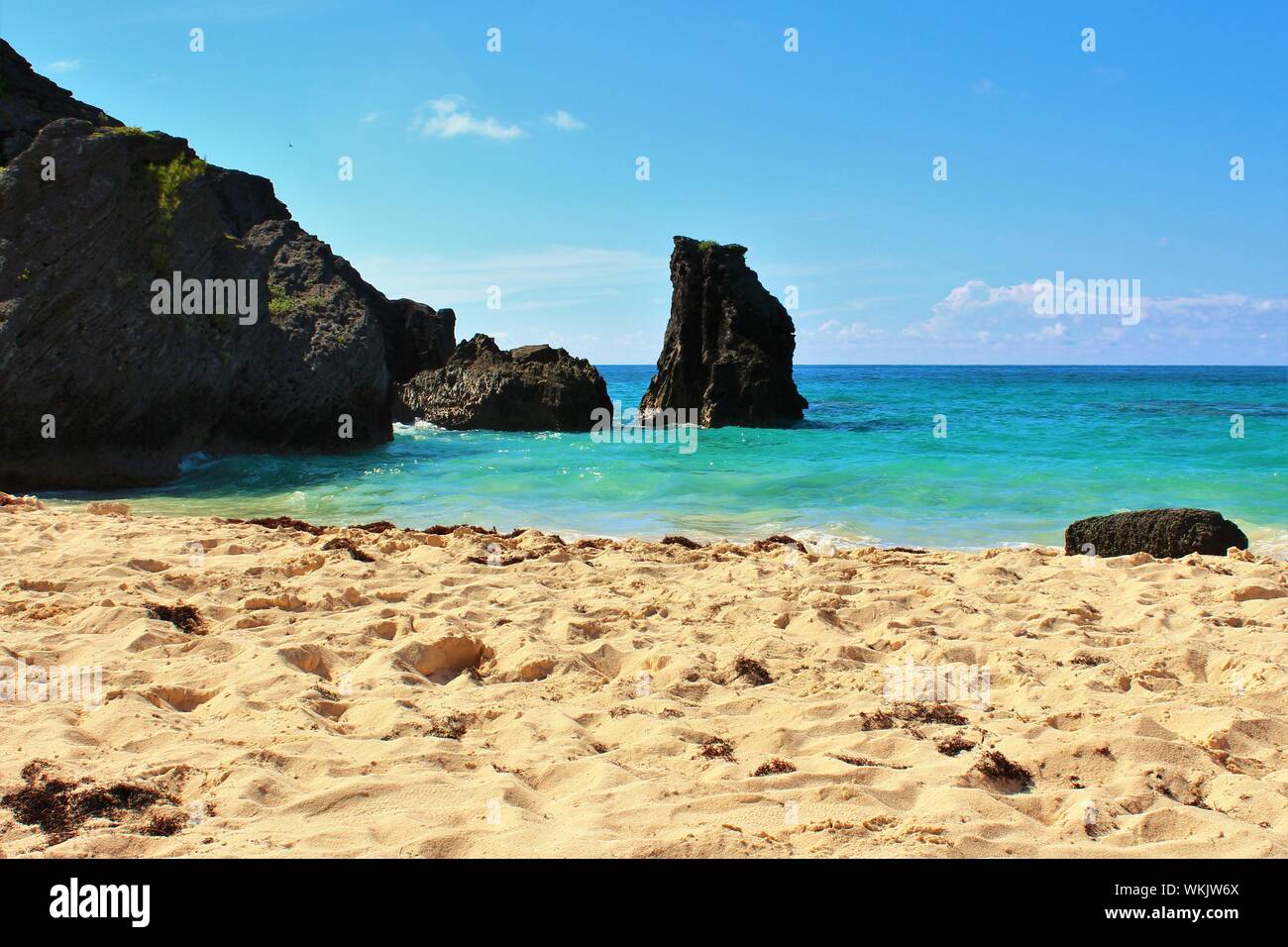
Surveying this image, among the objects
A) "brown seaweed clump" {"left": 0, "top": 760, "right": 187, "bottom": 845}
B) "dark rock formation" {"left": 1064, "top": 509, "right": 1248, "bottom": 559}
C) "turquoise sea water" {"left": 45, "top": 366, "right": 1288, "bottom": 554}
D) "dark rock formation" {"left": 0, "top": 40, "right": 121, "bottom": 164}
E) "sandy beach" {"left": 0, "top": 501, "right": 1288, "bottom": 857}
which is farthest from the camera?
"dark rock formation" {"left": 0, "top": 40, "right": 121, "bottom": 164}

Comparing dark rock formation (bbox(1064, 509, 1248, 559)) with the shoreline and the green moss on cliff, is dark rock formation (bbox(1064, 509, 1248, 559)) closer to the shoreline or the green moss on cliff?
the shoreline

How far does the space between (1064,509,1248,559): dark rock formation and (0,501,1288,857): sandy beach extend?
1424mm

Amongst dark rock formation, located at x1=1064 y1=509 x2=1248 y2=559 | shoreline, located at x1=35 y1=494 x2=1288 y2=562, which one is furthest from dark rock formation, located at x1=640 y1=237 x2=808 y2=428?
dark rock formation, located at x1=1064 y1=509 x2=1248 y2=559

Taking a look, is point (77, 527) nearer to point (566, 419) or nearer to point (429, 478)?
point (429, 478)

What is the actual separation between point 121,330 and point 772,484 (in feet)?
35.7

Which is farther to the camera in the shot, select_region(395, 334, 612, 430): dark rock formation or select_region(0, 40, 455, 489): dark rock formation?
select_region(395, 334, 612, 430): dark rock formation

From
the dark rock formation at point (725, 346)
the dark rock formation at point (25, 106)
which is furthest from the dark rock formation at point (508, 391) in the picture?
the dark rock formation at point (25, 106)

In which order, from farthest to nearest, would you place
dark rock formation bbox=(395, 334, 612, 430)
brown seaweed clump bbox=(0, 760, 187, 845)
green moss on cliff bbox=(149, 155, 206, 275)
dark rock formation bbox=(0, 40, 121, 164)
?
dark rock formation bbox=(395, 334, 612, 430), dark rock formation bbox=(0, 40, 121, 164), green moss on cliff bbox=(149, 155, 206, 275), brown seaweed clump bbox=(0, 760, 187, 845)

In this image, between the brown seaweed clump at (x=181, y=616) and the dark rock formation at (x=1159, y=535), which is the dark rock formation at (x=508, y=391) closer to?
the dark rock formation at (x=1159, y=535)

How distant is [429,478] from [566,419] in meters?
13.2

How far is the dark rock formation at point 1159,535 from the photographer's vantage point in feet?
30.1

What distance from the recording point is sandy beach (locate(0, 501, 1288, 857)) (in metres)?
3.27

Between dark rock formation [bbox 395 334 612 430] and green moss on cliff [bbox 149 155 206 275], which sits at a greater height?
green moss on cliff [bbox 149 155 206 275]

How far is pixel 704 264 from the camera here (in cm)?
3216
